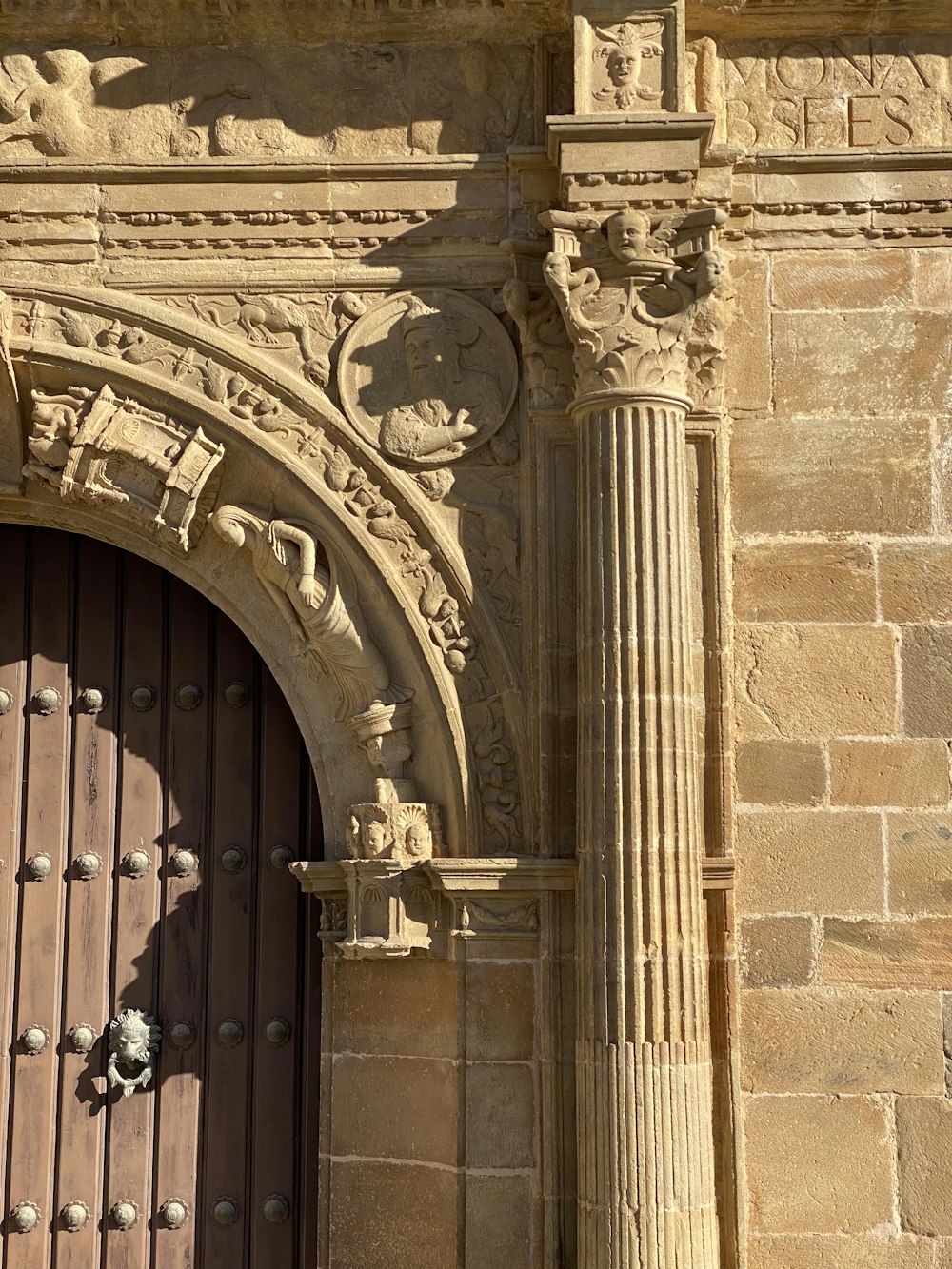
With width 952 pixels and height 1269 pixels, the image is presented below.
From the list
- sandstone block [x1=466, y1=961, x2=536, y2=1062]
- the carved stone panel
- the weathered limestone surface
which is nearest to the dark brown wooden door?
the weathered limestone surface

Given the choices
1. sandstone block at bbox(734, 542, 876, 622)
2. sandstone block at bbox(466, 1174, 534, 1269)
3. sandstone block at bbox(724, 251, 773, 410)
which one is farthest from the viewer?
sandstone block at bbox(724, 251, 773, 410)

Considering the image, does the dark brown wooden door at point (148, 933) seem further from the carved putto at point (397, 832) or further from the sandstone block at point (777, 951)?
the sandstone block at point (777, 951)

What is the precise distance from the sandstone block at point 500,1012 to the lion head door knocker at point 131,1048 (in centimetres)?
111

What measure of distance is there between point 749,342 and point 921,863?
1724 mm

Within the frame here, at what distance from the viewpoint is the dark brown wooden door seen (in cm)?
490

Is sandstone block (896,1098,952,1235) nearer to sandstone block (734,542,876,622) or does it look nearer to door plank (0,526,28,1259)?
sandstone block (734,542,876,622)

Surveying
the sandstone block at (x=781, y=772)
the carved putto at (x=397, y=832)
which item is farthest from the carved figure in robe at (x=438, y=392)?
the sandstone block at (x=781, y=772)

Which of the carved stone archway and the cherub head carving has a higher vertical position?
the cherub head carving

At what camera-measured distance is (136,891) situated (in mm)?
5051

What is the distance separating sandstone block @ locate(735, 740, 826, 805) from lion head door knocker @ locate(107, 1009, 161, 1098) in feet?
6.73

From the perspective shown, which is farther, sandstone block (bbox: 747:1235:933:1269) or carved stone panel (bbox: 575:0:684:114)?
carved stone panel (bbox: 575:0:684:114)

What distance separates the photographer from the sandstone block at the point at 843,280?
16.0 ft

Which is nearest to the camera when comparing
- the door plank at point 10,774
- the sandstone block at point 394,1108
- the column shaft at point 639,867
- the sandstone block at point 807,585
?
the column shaft at point 639,867

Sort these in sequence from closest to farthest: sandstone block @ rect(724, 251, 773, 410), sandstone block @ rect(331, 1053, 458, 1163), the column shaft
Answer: the column shaft, sandstone block @ rect(331, 1053, 458, 1163), sandstone block @ rect(724, 251, 773, 410)
